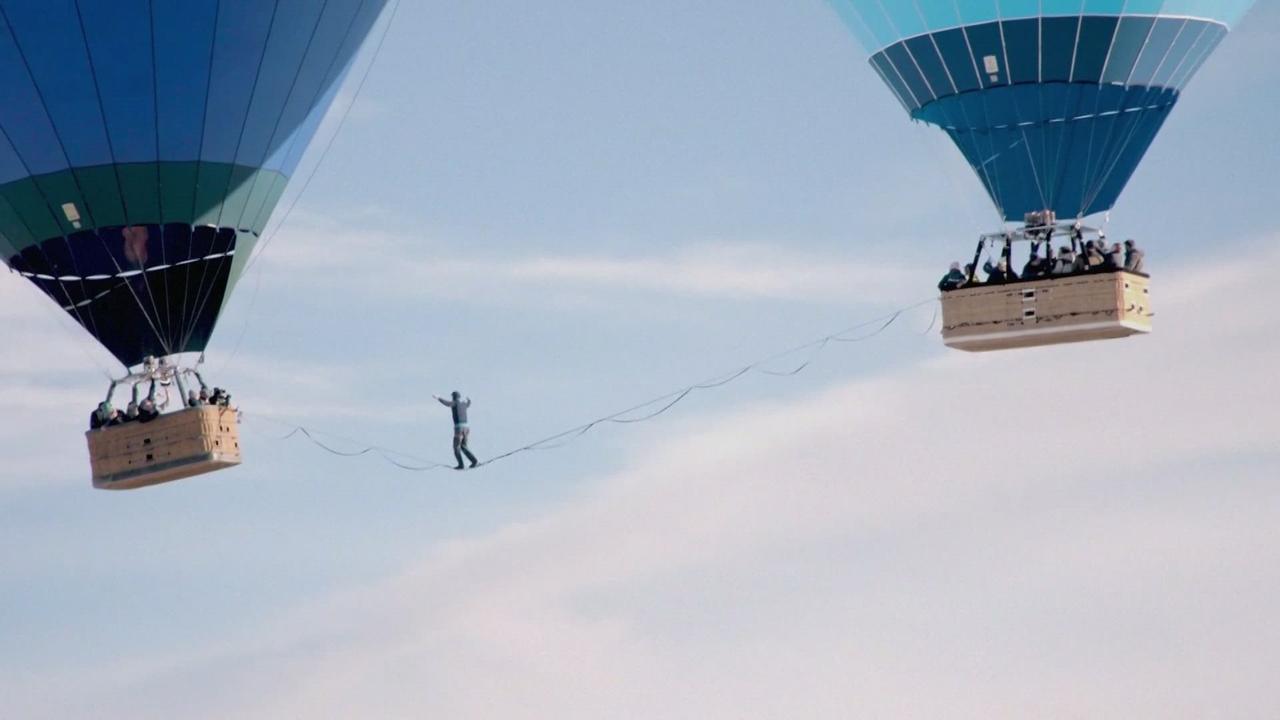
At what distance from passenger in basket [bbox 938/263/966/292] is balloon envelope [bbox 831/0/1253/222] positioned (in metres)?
0.88

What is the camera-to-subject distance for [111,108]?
95.3ft

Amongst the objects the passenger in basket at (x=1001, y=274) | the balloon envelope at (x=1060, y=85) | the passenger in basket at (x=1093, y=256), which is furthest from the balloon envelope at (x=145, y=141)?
the passenger in basket at (x=1093, y=256)

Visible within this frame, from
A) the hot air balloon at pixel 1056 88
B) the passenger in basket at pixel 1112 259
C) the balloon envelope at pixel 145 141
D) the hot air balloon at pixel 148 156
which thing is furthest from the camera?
the balloon envelope at pixel 145 141

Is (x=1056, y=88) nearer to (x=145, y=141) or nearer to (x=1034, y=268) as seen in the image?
(x=1034, y=268)

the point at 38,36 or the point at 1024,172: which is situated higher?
the point at 38,36

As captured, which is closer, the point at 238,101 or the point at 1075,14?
the point at 1075,14

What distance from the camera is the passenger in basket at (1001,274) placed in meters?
26.7

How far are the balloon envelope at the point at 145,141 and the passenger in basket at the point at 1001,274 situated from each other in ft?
22.9

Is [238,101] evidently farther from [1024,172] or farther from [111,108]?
[1024,172]

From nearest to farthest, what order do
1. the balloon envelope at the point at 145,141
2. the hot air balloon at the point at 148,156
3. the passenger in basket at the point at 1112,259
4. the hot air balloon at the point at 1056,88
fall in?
the passenger in basket at the point at 1112,259
the hot air balloon at the point at 1056,88
the hot air balloon at the point at 148,156
the balloon envelope at the point at 145,141

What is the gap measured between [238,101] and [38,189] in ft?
6.43

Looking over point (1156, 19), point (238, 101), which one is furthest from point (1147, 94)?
point (238, 101)

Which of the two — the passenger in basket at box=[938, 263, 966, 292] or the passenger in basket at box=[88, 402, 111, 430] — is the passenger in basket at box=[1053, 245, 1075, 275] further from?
the passenger in basket at box=[88, 402, 111, 430]

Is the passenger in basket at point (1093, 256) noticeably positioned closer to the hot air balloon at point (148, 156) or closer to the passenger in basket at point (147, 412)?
the hot air balloon at point (148, 156)
